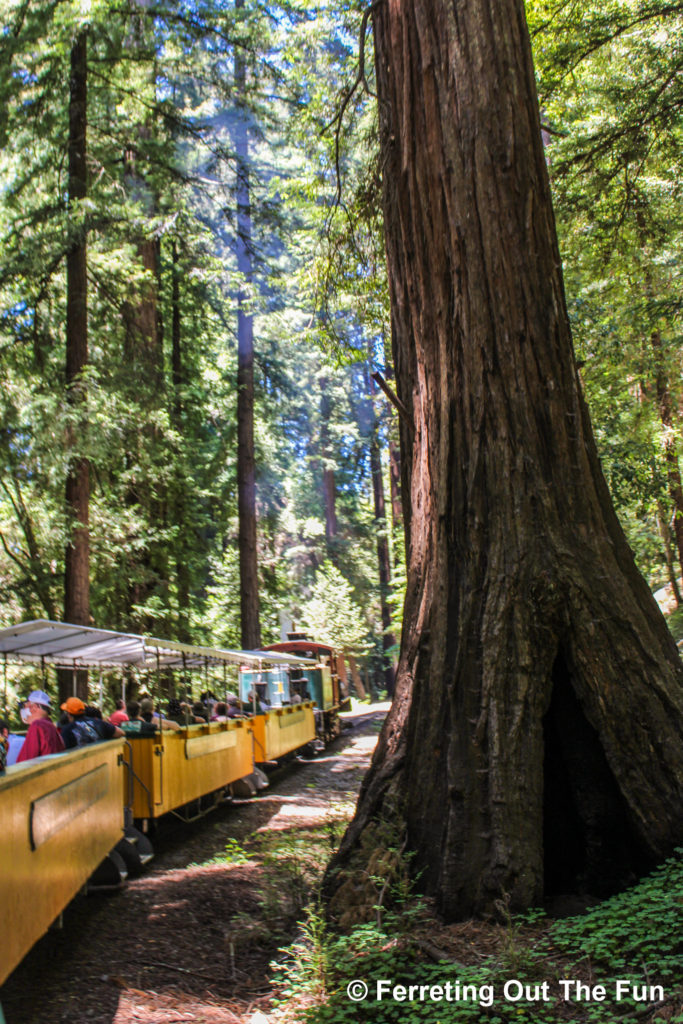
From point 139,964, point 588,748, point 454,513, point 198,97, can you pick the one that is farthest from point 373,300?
point 198,97

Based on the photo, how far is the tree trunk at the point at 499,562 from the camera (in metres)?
4.68

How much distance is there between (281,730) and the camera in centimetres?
1639

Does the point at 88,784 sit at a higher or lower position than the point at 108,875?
higher

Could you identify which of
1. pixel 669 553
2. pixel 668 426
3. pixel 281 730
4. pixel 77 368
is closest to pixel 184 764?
pixel 281 730

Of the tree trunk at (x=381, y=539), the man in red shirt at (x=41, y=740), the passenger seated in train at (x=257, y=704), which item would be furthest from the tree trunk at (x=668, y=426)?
the tree trunk at (x=381, y=539)

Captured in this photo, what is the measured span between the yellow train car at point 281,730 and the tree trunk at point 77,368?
3.12 m

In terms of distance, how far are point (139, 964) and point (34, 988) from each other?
661mm

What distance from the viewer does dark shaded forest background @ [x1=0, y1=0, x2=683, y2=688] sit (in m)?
10.9

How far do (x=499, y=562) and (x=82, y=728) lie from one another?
4.47 m

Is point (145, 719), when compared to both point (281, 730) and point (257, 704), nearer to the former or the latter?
point (257, 704)

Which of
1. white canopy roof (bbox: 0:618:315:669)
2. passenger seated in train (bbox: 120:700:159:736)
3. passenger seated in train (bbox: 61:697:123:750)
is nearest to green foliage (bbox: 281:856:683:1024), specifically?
passenger seated in train (bbox: 61:697:123:750)

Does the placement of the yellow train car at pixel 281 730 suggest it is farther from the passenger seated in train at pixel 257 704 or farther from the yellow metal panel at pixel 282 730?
the passenger seated in train at pixel 257 704

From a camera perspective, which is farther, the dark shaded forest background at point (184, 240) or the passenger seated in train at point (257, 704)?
the passenger seated in train at point (257, 704)

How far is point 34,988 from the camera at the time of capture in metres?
4.73
